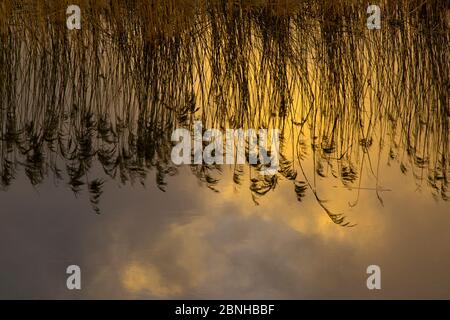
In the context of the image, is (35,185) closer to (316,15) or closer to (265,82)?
(265,82)

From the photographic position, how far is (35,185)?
11.4 ft

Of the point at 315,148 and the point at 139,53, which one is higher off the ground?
the point at 139,53

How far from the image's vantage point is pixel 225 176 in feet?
11.4

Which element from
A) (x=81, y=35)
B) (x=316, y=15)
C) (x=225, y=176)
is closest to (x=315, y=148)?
(x=225, y=176)

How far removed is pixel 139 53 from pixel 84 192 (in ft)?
Result: 3.21

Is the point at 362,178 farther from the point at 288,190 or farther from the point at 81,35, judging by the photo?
the point at 81,35

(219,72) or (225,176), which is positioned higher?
(219,72)

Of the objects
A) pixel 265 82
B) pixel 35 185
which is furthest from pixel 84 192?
pixel 265 82
